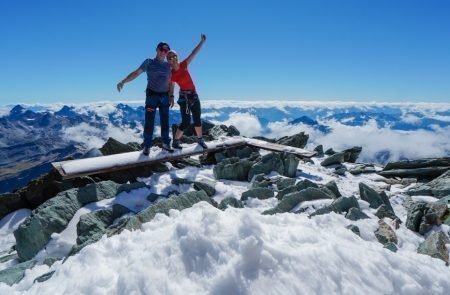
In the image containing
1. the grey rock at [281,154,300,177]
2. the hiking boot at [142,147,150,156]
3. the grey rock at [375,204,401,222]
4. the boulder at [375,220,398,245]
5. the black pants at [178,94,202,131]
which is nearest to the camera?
the boulder at [375,220,398,245]

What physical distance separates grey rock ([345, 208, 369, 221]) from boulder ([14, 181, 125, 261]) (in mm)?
6078

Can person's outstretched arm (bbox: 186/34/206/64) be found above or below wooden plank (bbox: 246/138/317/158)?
above

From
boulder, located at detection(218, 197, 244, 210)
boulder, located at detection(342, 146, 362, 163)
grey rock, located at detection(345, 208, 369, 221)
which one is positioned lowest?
boulder, located at detection(342, 146, 362, 163)

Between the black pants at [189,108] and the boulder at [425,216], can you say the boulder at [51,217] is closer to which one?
the black pants at [189,108]

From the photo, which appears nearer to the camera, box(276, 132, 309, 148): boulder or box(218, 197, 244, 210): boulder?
box(218, 197, 244, 210): boulder

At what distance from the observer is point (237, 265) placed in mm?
3752

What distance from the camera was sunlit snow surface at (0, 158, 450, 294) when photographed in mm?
3646

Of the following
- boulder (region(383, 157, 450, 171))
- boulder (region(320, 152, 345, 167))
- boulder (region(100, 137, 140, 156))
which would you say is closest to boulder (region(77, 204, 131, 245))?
boulder (region(100, 137, 140, 156))

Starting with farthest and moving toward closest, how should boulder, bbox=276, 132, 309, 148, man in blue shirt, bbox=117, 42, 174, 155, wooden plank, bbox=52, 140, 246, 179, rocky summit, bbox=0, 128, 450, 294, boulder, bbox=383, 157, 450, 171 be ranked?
boulder, bbox=276, 132, 309, 148
boulder, bbox=383, 157, 450, 171
man in blue shirt, bbox=117, 42, 174, 155
wooden plank, bbox=52, 140, 246, 179
rocky summit, bbox=0, 128, 450, 294

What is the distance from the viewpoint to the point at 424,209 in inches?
305

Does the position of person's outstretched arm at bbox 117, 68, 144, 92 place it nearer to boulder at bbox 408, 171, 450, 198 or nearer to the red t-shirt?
the red t-shirt

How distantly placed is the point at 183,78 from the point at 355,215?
25.0 ft

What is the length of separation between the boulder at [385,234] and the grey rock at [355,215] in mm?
370

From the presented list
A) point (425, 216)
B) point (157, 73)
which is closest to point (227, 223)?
point (425, 216)
